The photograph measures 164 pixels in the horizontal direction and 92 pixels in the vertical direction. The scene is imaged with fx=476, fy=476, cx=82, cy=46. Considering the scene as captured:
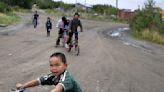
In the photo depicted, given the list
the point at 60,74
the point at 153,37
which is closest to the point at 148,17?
the point at 153,37

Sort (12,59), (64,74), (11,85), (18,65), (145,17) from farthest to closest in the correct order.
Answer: (145,17) < (12,59) < (18,65) < (11,85) < (64,74)

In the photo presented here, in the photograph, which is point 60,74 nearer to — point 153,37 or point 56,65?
point 56,65

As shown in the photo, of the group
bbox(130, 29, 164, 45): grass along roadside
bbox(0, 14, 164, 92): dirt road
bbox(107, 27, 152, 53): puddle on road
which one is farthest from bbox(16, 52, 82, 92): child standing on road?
bbox(130, 29, 164, 45): grass along roadside

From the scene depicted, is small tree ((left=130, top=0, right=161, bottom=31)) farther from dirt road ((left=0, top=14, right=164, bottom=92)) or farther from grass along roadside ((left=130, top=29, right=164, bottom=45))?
dirt road ((left=0, top=14, right=164, bottom=92))

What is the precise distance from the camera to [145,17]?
51406 millimetres

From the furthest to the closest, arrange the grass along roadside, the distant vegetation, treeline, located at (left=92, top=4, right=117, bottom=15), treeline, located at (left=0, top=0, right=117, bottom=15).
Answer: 1. treeline, located at (left=92, top=4, right=117, bottom=15)
2. treeline, located at (left=0, top=0, right=117, bottom=15)
3. the distant vegetation
4. the grass along roadside

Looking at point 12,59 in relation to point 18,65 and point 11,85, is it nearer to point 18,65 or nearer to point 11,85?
point 18,65

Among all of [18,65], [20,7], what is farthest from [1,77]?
[20,7]

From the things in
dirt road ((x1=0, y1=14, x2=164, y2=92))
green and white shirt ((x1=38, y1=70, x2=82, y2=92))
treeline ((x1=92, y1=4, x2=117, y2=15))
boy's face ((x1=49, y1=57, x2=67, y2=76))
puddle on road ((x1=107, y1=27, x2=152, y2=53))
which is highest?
boy's face ((x1=49, y1=57, x2=67, y2=76))

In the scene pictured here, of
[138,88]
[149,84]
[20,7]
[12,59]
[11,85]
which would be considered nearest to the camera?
[11,85]

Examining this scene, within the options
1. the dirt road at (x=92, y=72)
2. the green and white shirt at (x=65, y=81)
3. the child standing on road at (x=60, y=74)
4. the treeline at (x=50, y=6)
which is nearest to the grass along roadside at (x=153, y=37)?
the dirt road at (x=92, y=72)

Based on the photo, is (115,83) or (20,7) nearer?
(115,83)

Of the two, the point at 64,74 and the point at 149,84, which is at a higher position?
the point at 64,74

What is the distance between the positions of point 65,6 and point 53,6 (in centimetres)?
657
